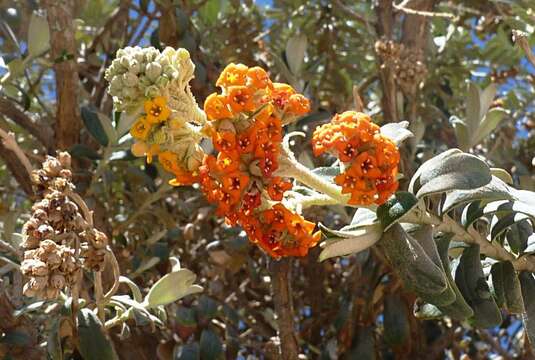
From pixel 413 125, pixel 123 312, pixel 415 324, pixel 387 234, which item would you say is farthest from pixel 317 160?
pixel 387 234

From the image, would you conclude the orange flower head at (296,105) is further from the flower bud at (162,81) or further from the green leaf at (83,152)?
the green leaf at (83,152)

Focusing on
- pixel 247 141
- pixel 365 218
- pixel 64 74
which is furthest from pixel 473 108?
pixel 64 74

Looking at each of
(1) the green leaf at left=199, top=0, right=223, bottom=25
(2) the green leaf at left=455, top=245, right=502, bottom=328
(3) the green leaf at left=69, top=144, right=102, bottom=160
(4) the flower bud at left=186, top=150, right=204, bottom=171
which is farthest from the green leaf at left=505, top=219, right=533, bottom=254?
(1) the green leaf at left=199, top=0, right=223, bottom=25

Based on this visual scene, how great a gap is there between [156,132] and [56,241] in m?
0.29

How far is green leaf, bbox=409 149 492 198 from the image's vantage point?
1517 mm

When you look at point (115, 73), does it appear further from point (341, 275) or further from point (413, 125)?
point (341, 275)

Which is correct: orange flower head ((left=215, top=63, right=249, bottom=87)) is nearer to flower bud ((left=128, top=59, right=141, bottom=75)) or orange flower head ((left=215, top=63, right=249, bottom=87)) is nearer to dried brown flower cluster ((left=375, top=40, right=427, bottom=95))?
flower bud ((left=128, top=59, right=141, bottom=75))

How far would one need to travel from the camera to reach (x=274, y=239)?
5.09 feet

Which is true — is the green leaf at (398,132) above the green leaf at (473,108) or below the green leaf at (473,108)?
above

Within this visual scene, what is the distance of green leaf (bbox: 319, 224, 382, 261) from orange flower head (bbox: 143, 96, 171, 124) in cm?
34

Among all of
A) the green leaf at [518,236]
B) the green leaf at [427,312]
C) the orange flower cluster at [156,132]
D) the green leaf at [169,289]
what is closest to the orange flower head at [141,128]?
the orange flower cluster at [156,132]

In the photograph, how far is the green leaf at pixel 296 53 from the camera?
2.70 meters

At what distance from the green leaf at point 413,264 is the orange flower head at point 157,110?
445 millimetres

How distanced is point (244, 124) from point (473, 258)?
21.5 inches
